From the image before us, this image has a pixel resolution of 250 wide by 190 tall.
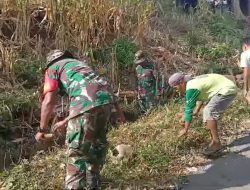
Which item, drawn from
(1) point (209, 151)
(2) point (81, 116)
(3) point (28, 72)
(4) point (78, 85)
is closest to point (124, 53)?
(3) point (28, 72)

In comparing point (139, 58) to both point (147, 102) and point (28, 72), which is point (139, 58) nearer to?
point (147, 102)

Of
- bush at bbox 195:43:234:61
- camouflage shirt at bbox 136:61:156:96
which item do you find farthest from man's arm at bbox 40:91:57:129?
bush at bbox 195:43:234:61

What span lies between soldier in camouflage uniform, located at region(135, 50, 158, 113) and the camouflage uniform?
3912mm

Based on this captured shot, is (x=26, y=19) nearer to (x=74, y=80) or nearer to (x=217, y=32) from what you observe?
(x=74, y=80)

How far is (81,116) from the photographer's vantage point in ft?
14.6

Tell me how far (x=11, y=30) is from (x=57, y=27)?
87cm

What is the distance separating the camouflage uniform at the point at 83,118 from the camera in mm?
4453

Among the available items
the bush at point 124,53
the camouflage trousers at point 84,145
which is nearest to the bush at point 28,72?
the bush at point 124,53

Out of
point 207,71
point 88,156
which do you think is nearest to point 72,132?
point 88,156

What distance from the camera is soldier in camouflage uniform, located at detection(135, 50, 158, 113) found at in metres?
8.52

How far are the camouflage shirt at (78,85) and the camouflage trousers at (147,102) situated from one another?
12.7 ft

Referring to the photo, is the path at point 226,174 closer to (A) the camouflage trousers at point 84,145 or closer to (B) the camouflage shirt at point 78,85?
(A) the camouflage trousers at point 84,145

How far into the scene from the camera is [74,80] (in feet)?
14.9

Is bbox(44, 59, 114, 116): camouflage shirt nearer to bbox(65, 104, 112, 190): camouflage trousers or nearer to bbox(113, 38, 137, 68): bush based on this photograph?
bbox(65, 104, 112, 190): camouflage trousers
